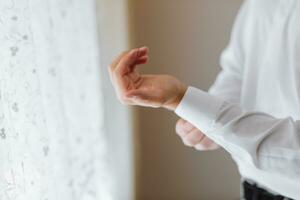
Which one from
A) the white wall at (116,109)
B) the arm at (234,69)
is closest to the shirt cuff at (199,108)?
the arm at (234,69)

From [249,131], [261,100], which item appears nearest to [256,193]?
[261,100]

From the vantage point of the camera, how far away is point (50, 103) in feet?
2.16

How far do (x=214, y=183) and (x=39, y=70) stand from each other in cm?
86

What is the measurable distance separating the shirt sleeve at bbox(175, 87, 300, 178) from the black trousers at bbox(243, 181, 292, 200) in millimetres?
242

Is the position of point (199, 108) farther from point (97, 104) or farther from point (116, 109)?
point (116, 109)

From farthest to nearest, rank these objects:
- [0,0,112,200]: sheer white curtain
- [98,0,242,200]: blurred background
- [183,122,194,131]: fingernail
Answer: [98,0,242,200]: blurred background → [183,122,194,131]: fingernail → [0,0,112,200]: sheer white curtain

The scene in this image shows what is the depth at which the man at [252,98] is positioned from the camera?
0.60 m

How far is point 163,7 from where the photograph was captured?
3.82 ft

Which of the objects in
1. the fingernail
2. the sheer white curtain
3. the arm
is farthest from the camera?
the arm

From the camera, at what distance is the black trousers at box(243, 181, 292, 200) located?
33.6 inches

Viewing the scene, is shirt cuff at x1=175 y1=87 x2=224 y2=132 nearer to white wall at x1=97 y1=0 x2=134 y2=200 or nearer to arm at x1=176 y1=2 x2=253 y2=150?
arm at x1=176 y1=2 x2=253 y2=150

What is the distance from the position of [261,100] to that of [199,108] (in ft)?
0.90

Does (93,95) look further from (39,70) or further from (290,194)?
(290,194)

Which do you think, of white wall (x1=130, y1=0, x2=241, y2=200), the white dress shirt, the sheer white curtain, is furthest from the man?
white wall (x1=130, y1=0, x2=241, y2=200)
